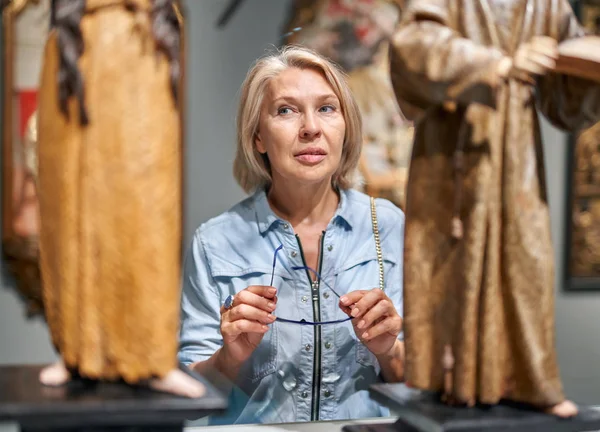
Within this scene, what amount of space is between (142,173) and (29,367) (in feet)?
1.38

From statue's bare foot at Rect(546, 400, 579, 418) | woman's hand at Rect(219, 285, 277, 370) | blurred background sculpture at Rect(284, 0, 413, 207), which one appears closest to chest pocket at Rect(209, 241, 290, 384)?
woman's hand at Rect(219, 285, 277, 370)

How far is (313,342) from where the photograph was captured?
5.29 feet

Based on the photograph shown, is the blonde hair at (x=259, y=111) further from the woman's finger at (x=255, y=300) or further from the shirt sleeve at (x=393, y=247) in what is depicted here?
the woman's finger at (x=255, y=300)

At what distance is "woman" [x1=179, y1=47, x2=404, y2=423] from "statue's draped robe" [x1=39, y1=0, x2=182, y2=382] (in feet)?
1.50

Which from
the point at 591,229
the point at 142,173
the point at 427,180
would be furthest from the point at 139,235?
the point at 591,229

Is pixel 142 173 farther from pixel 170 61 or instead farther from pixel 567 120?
pixel 567 120

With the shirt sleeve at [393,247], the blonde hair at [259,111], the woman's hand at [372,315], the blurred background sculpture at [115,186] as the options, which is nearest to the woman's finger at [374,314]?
the woman's hand at [372,315]

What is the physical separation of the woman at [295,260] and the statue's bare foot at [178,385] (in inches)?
16.2

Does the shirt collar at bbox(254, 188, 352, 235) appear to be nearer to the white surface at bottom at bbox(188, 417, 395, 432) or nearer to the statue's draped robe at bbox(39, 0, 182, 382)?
the white surface at bottom at bbox(188, 417, 395, 432)

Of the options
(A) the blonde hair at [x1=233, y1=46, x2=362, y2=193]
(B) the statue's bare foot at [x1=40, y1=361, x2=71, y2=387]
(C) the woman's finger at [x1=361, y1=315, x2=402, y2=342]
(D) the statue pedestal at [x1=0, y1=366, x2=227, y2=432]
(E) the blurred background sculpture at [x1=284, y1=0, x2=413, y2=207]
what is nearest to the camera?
(D) the statue pedestal at [x1=0, y1=366, x2=227, y2=432]

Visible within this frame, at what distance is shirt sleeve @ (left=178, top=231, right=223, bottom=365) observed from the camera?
1572mm

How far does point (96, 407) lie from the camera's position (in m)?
1.01

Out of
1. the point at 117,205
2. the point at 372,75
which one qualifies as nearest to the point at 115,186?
the point at 117,205

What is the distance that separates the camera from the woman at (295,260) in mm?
1546
